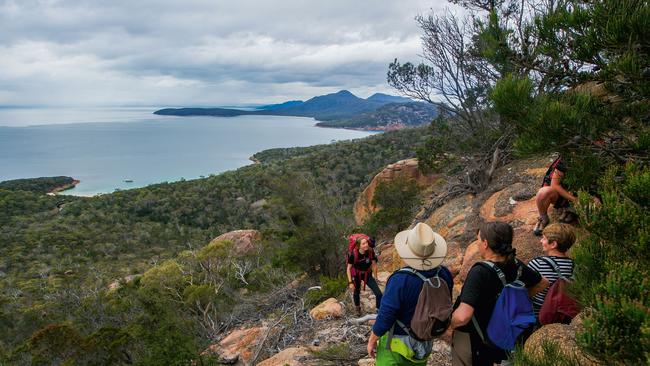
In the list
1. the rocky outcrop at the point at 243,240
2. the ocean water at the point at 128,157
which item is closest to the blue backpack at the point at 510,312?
the rocky outcrop at the point at 243,240

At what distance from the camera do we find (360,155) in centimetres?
3669

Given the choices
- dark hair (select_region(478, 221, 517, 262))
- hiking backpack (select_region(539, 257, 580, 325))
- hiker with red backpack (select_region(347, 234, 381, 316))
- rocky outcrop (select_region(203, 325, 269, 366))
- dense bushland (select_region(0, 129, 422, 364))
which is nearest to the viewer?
dark hair (select_region(478, 221, 517, 262))

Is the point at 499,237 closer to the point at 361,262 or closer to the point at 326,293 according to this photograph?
the point at 361,262

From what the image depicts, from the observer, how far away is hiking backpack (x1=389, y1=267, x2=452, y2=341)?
220 centimetres

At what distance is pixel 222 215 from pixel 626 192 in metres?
34.8

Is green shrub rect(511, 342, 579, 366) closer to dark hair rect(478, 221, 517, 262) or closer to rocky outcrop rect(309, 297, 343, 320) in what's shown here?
dark hair rect(478, 221, 517, 262)

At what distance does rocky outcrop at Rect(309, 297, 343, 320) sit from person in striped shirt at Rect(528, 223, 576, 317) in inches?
134

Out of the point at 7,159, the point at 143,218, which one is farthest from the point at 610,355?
the point at 7,159

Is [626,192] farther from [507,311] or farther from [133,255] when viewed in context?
[133,255]

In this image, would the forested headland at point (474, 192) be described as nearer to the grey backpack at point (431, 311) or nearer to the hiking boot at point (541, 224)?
the grey backpack at point (431, 311)

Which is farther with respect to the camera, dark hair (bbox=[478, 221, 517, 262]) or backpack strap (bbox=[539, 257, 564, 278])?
backpack strap (bbox=[539, 257, 564, 278])

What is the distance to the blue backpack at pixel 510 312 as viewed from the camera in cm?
221

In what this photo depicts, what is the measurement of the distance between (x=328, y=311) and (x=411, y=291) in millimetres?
3750

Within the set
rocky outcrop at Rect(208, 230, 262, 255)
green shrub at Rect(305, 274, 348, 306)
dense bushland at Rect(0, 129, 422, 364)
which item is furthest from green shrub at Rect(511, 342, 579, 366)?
rocky outcrop at Rect(208, 230, 262, 255)
